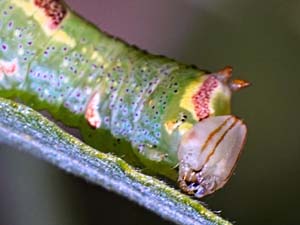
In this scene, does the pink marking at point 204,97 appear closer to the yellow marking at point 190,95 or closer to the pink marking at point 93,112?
the yellow marking at point 190,95

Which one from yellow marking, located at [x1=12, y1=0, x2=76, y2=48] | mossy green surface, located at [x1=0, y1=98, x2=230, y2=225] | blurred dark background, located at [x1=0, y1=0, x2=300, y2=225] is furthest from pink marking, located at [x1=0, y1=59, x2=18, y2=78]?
blurred dark background, located at [x1=0, y1=0, x2=300, y2=225]

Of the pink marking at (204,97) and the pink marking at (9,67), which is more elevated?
the pink marking at (204,97)

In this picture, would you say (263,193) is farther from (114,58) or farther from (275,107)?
(114,58)

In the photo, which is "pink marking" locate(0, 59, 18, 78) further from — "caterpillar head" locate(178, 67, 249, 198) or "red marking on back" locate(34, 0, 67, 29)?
Result: "caterpillar head" locate(178, 67, 249, 198)

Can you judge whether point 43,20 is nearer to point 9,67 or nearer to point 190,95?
point 9,67

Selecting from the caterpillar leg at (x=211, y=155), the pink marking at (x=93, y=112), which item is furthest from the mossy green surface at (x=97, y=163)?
the pink marking at (x=93, y=112)

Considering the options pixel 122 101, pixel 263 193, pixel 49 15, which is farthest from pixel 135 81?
pixel 263 193
